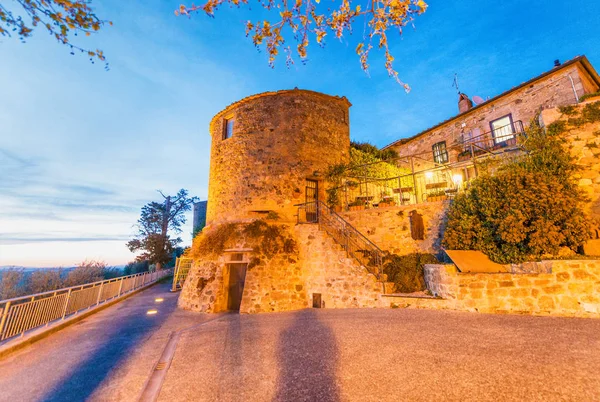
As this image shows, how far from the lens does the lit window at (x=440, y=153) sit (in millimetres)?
15266

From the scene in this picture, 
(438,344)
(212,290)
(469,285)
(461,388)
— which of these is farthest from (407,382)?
(212,290)

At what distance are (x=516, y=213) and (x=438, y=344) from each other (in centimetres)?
402

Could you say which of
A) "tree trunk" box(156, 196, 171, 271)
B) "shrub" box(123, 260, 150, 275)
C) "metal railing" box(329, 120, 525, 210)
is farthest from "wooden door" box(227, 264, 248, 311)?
"shrub" box(123, 260, 150, 275)

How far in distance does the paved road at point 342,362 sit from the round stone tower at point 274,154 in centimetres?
575

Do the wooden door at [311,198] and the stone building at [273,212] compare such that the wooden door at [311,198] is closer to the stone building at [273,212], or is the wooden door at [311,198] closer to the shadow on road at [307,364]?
the stone building at [273,212]

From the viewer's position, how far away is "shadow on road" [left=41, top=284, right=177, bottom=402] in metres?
3.67

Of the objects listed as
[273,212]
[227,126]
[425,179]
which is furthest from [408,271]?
[227,126]

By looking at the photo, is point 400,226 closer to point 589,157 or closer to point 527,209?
point 527,209

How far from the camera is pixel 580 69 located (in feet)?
35.8

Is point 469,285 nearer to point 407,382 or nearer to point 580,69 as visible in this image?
point 407,382

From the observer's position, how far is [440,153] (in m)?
15.4

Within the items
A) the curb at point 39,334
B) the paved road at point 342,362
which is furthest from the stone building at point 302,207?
the curb at point 39,334

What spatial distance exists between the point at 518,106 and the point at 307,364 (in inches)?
625

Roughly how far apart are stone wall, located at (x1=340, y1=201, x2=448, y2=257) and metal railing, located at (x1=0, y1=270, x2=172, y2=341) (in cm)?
950
